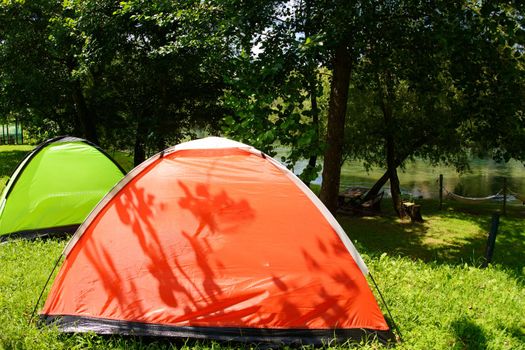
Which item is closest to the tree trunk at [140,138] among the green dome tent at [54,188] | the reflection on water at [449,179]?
the green dome tent at [54,188]

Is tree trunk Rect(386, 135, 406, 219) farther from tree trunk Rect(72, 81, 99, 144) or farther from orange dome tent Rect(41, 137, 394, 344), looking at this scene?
tree trunk Rect(72, 81, 99, 144)

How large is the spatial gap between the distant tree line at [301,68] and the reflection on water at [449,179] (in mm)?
9613

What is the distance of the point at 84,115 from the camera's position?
53.9 ft

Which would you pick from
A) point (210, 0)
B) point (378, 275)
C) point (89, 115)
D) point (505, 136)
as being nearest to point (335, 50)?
point (210, 0)

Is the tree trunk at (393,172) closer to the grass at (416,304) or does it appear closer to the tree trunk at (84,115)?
the grass at (416,304)

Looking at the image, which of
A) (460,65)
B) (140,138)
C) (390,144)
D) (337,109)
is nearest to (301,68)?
(337,109)

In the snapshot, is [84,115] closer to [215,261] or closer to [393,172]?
[393,172]

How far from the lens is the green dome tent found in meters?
6.38

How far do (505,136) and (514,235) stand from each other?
4.83 m

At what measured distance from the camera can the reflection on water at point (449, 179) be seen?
2497 cm

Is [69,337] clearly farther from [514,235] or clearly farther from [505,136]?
[514,235]

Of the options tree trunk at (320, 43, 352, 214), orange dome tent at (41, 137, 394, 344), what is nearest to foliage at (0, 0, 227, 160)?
tree trunk at (320, 43, 352, 214)

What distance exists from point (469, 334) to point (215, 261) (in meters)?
2.40

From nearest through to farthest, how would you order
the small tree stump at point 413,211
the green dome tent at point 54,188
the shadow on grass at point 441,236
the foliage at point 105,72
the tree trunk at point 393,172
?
the green dome tent at point 54,188 → the shadow on grass at point 441,236 → the foliage at point 105,72 → the small tree stump at point 413,211 → the tree trunk at point 393,172
